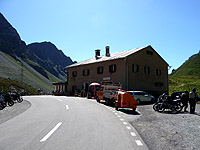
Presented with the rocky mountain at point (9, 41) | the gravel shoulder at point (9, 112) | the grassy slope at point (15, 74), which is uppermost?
the rocky mountain at point (9, 41)

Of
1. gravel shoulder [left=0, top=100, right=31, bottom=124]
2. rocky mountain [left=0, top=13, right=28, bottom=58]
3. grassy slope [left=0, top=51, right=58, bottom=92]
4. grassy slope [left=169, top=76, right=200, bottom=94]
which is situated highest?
rocky mountain [left=0, top=13, right=28, bottom=58]

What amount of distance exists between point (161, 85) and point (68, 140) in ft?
98.3

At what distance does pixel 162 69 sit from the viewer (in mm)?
34938

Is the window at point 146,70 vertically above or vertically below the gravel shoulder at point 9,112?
above

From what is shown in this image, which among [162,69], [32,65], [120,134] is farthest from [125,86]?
[32,65]

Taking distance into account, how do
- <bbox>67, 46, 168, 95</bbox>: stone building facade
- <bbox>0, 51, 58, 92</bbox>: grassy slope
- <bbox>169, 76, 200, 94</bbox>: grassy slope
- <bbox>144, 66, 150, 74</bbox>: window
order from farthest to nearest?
1. <bbox>0, 51, 58, 92</bbox>: grassy slope
2. <bbox>169, 76, 200, 94</bbox>: grassy slope
3. <bbox>144, 66, 150, 74</bbox>: window
4. <bbox>67, 46, 168, 95</bbox>: stone building facade

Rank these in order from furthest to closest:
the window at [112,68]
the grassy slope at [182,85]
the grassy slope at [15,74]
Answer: the grassy slope at [15,74]
the grassy slope at [182,85]
the window at [112,68]

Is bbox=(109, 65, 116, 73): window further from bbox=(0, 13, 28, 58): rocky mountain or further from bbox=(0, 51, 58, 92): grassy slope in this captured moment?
bbox=(0, 13, 28, 58): rocky mountain

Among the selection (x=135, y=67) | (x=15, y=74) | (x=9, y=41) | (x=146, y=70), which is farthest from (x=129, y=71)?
(x=9, y=41)

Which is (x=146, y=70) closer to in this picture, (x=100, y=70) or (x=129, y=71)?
(x=129, y=71)

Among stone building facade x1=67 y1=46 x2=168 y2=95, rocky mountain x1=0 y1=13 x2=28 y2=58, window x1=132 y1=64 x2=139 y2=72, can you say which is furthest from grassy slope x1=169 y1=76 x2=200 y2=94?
rocky mountain x1=0 y1=13 x2=28 y2=58

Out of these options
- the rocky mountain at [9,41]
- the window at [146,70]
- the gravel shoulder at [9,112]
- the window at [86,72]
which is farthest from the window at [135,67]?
the rocky mountain at [9,41]

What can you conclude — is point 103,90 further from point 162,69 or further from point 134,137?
point 162,69

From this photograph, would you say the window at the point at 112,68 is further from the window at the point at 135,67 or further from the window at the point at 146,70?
the window at the point at 146,70
